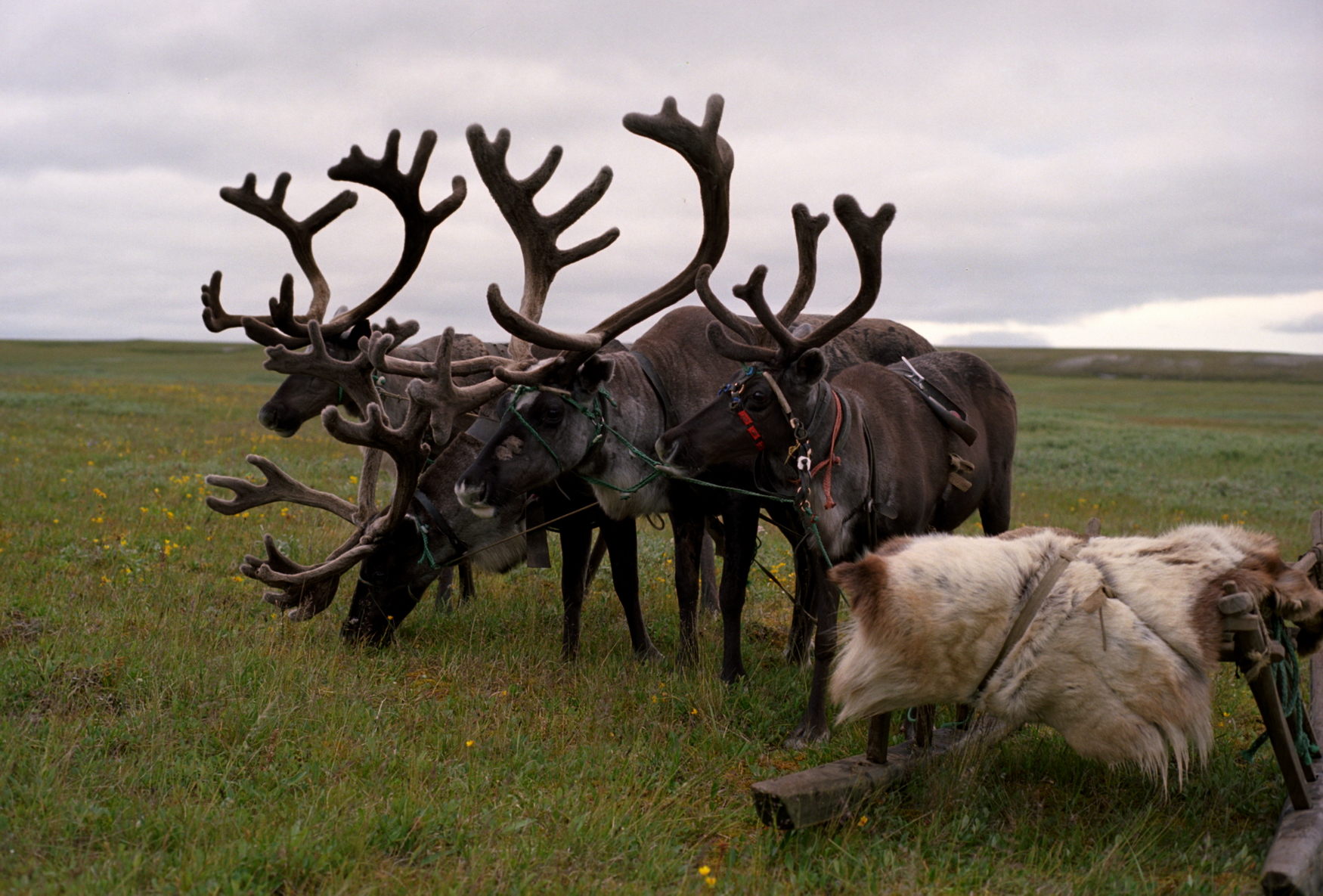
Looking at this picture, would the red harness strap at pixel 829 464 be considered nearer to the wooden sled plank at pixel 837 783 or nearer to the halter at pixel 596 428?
the halter at pixel 596 428

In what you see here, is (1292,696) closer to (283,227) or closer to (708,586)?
(708,586)

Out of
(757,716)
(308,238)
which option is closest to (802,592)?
(757,716)

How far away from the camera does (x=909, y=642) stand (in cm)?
355

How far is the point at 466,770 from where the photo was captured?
171 inches

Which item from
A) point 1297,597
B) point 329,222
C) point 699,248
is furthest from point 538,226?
point 1297,597

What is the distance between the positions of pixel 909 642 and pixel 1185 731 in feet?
3.82

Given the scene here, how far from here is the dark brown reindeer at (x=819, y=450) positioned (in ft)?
17.0

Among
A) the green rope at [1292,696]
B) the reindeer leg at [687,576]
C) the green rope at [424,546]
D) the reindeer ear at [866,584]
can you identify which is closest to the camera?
the reindeer ear at [866,584]

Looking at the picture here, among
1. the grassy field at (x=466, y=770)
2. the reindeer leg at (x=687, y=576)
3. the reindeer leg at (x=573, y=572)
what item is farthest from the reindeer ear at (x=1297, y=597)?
the reindeer leg at (x=573, y=572)

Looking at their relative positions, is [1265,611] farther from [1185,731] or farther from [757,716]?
[757,716]

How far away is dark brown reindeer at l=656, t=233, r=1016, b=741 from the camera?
5.19m

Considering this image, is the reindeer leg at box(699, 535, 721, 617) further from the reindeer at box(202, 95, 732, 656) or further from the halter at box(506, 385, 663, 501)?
the halter at box(506, 385, 663, 501)

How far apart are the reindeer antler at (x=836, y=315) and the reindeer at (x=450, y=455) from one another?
4.02ft

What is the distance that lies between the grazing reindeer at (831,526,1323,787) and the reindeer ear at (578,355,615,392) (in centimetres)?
259
